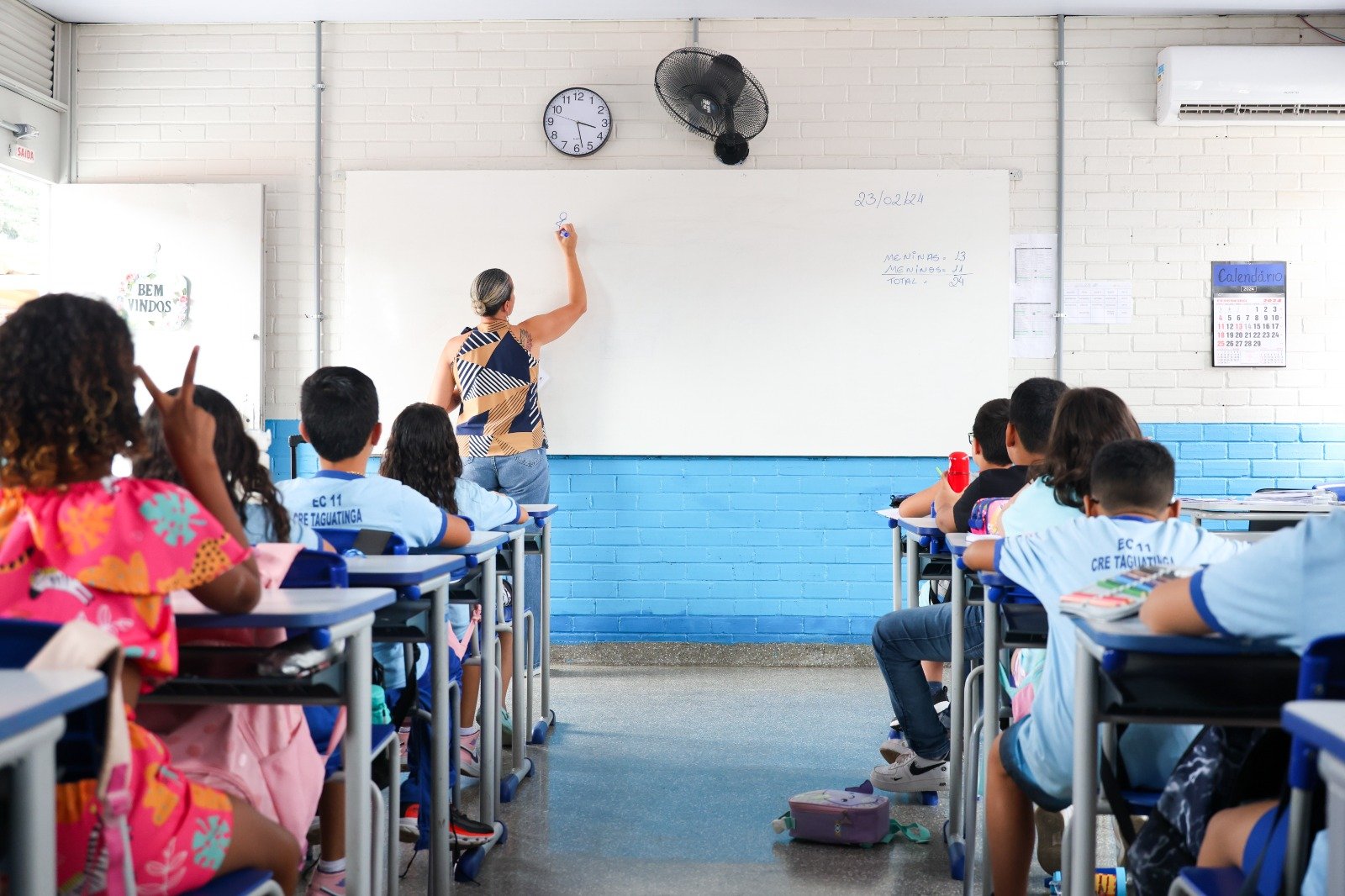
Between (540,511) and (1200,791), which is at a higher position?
(540,511)

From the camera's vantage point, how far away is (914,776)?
3.21m

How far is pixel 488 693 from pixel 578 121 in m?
3.12

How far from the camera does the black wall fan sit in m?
4.83

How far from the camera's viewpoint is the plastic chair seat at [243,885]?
1376 millimetres

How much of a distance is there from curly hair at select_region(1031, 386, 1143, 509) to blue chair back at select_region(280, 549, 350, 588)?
4.78 ft

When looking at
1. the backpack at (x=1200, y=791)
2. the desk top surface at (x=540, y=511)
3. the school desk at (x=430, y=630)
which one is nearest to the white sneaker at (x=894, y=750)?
the desk top surface at (x=540, y=511)

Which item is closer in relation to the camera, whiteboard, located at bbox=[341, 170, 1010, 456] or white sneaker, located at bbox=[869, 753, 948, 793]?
white sneaker, located at bbox=[869, 753, 948, 793]

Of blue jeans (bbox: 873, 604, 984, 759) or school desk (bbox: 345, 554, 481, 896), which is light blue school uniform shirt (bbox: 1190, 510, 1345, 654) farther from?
blue jeans (bbox: 873, 604, 984, 759)

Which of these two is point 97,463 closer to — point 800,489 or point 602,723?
point 602,723

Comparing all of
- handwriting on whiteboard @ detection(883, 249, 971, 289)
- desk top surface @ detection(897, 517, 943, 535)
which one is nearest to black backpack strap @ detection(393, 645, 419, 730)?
desk top surface @ detection(897, 517, 943, 535)

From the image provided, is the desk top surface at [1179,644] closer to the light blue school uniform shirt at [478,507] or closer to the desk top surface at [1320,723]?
the desk top surface at [1320,723]

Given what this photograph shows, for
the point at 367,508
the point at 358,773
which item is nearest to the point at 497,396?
Result: the point at 367,508

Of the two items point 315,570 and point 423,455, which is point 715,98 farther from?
point 315,570

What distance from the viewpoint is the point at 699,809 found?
3129 mm
